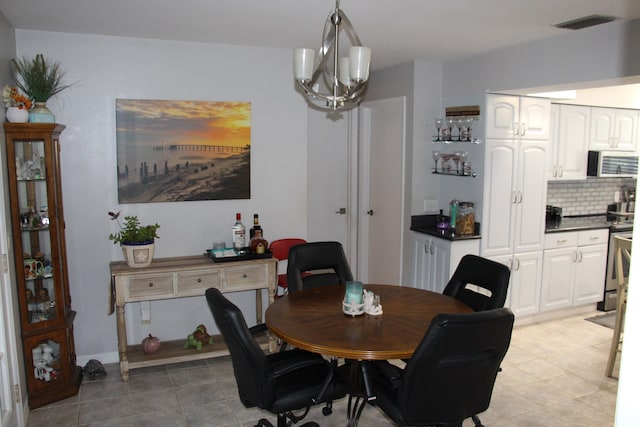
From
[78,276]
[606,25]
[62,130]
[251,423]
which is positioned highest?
[606,25]

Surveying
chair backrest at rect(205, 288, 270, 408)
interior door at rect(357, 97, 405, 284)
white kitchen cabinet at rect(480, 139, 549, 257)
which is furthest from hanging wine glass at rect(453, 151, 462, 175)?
chair backrest at rect(205, 288, 270, 408)

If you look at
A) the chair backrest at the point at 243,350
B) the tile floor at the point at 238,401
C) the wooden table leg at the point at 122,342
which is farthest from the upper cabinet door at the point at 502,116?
the wooden table leg at the point at 122,342

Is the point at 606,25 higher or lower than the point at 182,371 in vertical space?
higher

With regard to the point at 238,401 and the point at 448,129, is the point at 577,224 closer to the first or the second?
the point at 448,129

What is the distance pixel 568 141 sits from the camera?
517cm

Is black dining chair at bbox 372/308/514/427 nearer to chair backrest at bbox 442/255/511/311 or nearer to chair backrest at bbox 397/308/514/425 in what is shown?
chair backrest at bbox 397/308/514/425

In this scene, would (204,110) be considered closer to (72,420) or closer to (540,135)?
(72,420)

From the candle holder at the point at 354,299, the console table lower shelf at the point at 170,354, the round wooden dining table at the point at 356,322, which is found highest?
the candle holder at the point at 354,299

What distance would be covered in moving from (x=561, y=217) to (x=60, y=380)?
16.1 ft

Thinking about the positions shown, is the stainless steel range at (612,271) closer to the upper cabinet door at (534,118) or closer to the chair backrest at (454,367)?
the upper cabinet door at (534,118)

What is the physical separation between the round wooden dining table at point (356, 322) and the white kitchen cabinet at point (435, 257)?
4.38 ft

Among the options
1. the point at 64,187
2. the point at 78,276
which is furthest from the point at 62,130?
the point at 78,276

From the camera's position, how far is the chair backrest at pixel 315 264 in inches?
130

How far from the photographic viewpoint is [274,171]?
4.39m
